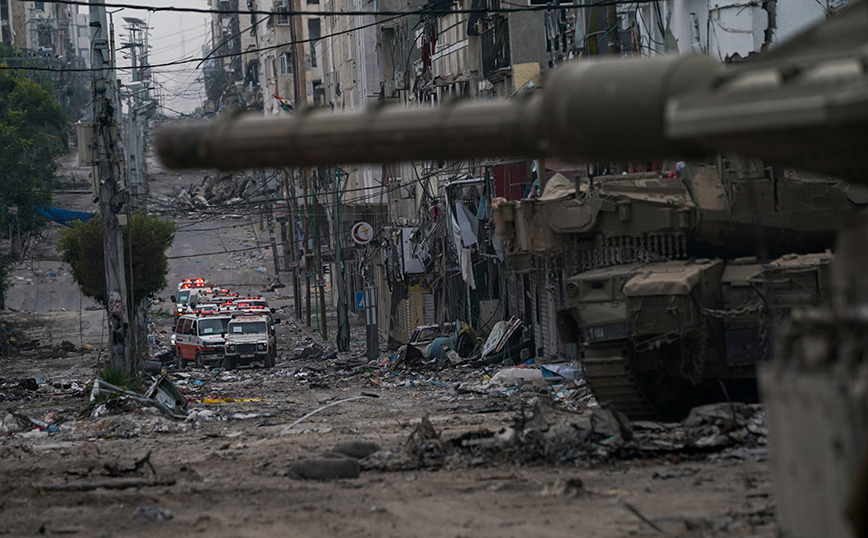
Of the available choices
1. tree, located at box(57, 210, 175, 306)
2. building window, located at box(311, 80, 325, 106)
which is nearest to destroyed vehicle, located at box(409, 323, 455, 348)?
tree, located at box(57, 210, 175, 306)

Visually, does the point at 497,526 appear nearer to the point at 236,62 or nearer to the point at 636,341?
the point at 636,341

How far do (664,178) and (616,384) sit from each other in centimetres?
342

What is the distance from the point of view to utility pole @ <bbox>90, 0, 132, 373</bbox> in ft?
64.4

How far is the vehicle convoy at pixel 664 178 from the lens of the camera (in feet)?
15.6

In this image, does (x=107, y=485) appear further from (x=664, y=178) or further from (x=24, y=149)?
(x=24, y=149)

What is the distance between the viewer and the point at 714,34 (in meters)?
19.2

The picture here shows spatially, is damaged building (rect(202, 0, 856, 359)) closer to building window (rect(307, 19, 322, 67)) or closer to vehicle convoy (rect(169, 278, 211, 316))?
vehicle convoy (rect(169, 278, 211, 316))

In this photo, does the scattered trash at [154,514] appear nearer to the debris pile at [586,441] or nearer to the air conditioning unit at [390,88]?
the debris pile at [586,441]

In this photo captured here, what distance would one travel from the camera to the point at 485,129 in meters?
5.36

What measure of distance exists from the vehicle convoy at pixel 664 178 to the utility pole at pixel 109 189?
29.3 ft

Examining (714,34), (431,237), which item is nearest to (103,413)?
(714,34)

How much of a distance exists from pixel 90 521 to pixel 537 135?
551 centimetres

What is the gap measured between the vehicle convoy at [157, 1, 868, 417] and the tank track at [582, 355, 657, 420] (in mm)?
24

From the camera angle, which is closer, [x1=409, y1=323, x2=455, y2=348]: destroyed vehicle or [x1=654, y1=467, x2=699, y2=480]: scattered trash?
[x1=654, y1=467, x2=699, y2=480]: scattered trash
